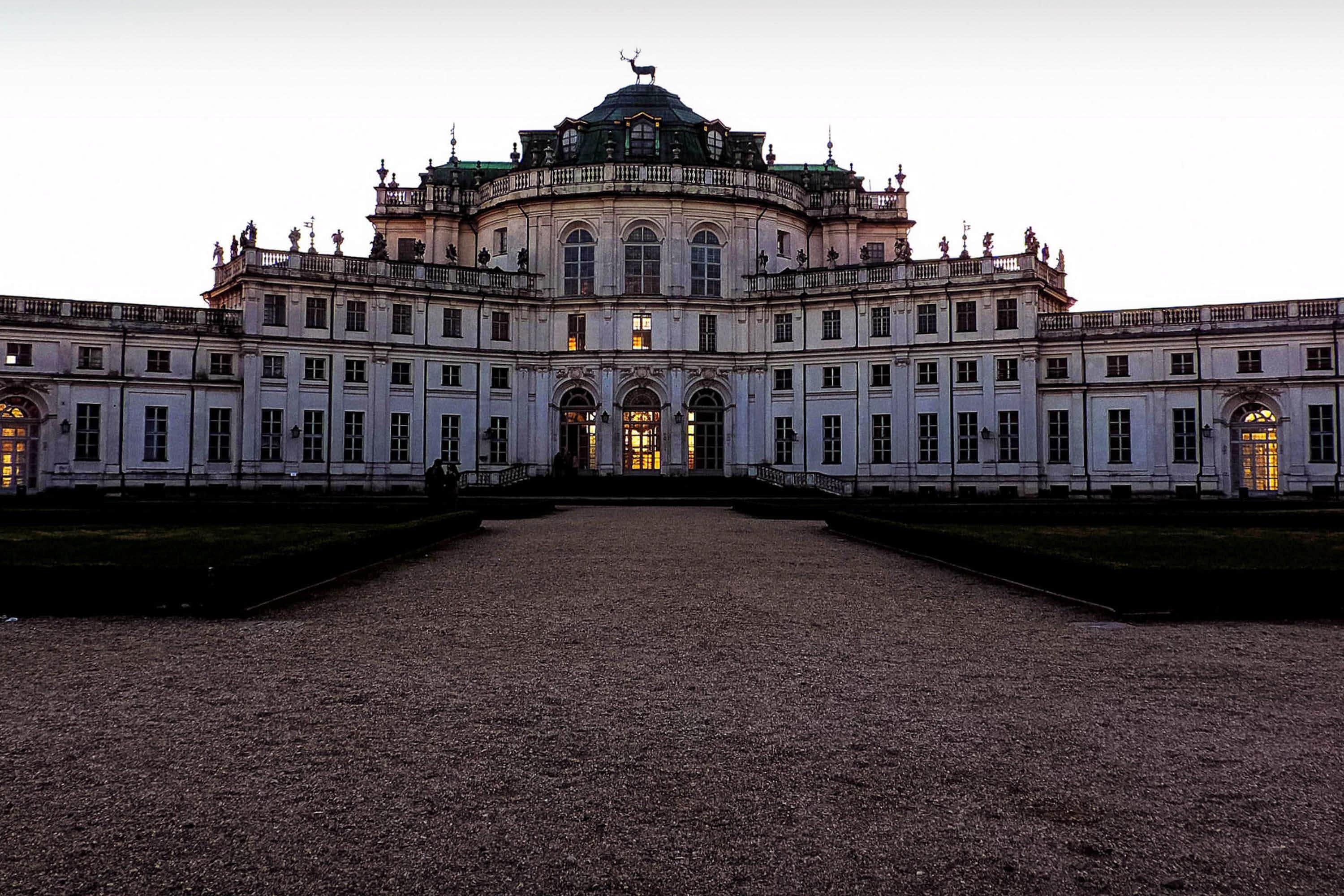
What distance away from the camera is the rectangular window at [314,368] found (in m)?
49.4

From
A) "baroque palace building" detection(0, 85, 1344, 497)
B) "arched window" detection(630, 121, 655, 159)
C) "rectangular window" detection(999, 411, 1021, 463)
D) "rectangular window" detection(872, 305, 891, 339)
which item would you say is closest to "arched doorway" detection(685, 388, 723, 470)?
"baroque palace building" detection(0, 85, 1344, 497)

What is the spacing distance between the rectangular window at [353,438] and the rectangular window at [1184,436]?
1560 inches

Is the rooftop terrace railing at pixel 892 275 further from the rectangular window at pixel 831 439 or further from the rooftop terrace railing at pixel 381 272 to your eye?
the rooftop terrace railing at pixel 381 272

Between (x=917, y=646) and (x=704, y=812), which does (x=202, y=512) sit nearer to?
(x=917, y=646)

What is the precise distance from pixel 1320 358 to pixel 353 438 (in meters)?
46.2

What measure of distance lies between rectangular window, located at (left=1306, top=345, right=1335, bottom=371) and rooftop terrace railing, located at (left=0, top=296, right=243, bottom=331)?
50662mm

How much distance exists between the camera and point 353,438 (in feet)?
164

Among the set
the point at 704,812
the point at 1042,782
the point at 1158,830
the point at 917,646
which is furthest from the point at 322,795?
the point at 917,646

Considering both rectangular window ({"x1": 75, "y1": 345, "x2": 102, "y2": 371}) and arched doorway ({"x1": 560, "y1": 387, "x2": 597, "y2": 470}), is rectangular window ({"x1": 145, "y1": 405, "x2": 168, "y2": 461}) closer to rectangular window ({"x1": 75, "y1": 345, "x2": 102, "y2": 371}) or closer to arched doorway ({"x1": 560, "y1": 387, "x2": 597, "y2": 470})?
rectangular window ({"x1": 75, "y1": 345, "x2": 102, "y2": 371})

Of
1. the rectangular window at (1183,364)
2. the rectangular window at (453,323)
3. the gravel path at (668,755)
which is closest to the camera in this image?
the gravel path at (668,755)

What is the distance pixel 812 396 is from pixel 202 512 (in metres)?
33.6

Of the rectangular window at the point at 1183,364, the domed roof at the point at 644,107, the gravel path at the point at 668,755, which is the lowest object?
the gravel path at the point at 668,755

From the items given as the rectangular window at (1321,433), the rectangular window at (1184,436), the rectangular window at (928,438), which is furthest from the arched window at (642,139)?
the rectangular window at (1321,433)

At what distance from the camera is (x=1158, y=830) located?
17.5ft
